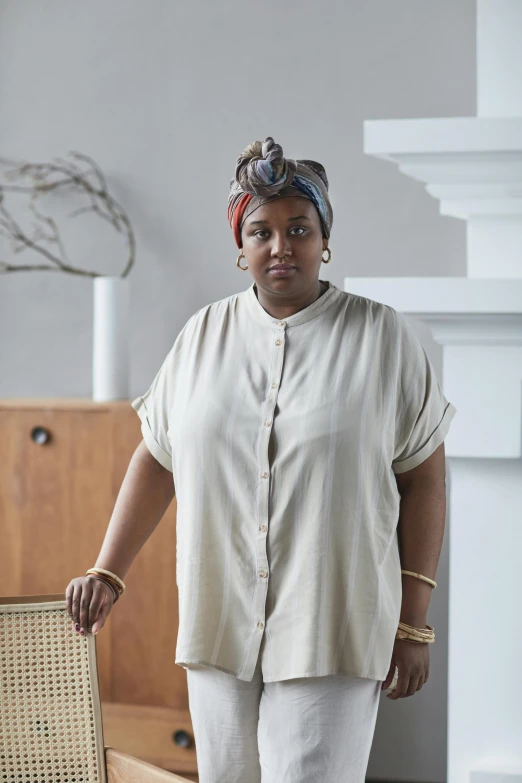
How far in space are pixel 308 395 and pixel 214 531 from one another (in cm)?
24

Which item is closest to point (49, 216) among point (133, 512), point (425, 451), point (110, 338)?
point (110, 338)

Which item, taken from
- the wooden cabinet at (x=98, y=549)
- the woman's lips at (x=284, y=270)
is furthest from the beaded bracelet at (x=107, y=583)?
the wooden cabinet at (x=98, y=549)

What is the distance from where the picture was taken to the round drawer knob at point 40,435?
2506 mm

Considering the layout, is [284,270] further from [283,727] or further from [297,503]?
[283,727]

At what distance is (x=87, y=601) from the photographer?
4.55 ft

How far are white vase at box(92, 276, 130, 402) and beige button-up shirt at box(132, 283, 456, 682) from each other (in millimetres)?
1329

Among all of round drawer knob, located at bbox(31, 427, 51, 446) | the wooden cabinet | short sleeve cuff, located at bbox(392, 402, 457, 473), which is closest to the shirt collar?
short sleeve cuff, located at bbox(392, 402, 457, 473)

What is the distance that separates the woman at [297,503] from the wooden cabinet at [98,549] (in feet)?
3.85

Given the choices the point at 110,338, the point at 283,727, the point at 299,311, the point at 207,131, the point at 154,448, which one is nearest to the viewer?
the point at 283,727

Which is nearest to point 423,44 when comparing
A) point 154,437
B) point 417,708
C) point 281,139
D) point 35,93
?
point 281,139

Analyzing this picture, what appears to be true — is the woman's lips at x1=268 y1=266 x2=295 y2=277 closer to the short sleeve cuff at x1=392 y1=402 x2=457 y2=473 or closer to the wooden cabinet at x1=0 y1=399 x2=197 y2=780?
the short sleeve cuff at x1=392 y1=402 x2=457 y2=473

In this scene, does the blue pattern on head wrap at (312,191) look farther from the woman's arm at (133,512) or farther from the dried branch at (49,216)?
the dried branch at (49,216)

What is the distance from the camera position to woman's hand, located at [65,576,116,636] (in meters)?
1.38

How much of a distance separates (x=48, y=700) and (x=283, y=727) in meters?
0.47
